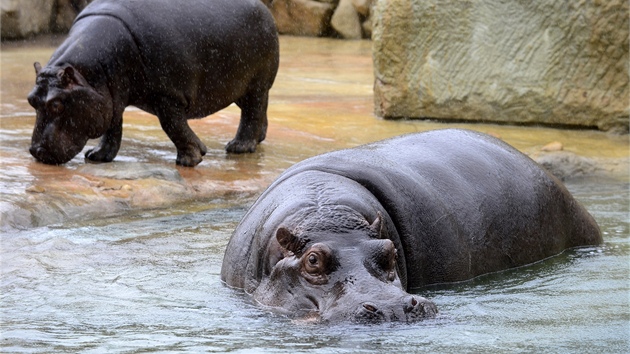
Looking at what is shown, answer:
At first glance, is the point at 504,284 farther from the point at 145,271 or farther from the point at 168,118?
the point at 168,118

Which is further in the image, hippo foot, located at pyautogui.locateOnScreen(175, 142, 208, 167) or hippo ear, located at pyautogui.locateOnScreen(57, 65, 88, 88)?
hippo foot, located at pyautogui.locateOnScreen(175, 142, 208, 167)

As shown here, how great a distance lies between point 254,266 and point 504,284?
125 cm

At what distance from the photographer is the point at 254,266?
447 centimetres

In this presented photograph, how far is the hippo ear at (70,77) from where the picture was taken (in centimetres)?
780

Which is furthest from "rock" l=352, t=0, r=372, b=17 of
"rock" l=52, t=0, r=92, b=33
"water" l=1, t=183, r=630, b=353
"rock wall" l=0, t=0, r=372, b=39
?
"water" l=1, t=183, r=630, b=353

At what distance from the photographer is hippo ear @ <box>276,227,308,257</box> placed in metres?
4.15

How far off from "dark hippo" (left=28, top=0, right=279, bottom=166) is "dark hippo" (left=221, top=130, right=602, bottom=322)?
3170 mm

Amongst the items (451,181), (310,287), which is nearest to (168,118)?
(451,181)

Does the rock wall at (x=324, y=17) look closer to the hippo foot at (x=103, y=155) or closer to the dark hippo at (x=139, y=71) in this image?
the dark hippo at (x=139, y=71)

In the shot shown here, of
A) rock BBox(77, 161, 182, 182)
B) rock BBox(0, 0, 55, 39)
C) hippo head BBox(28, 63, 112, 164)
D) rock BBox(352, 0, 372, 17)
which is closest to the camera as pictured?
rock BBox(77, 161, 182, 182)

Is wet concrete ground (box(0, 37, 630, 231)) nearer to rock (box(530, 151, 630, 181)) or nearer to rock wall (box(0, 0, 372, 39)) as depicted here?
rock (box(530, 151, 630, 181))

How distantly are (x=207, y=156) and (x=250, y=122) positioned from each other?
1.85 feet

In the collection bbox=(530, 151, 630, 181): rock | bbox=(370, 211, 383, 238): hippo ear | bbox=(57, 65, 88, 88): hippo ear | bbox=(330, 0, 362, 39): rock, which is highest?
bbox=(370, 211, 383, 238): hippo ear

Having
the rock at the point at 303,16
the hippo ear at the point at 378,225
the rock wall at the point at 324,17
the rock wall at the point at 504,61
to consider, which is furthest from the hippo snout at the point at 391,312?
the rock at the point at 303,16
